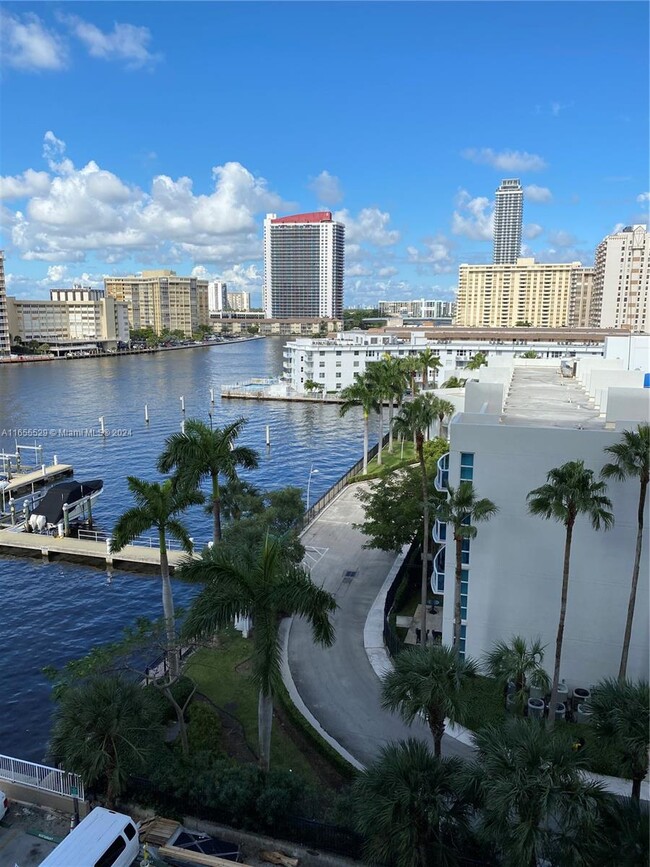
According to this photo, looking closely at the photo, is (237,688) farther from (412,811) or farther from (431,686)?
(412,811)

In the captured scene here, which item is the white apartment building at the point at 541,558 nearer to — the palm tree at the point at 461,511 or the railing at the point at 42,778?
the palm tree at the point at 461,511

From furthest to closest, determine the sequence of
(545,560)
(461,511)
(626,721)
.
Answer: (545,560) < (461,511) < (626,721)

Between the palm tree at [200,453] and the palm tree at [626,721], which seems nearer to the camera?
the palm tree at [626,721]

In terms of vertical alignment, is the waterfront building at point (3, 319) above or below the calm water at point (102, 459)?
above

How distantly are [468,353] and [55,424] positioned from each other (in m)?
67.2

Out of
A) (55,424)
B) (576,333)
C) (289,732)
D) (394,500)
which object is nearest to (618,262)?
(576,333)

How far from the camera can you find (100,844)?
49.4ft

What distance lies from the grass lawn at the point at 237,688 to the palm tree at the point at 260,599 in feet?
12.5

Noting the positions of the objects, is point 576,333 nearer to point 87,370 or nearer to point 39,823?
point 87,370

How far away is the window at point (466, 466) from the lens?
939 inches

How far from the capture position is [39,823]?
17609 mm

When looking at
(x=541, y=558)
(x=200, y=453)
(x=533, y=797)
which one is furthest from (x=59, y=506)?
(x=533, y=797)

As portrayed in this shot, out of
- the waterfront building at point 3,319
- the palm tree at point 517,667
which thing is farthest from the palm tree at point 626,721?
the waterfront building at point 3,319

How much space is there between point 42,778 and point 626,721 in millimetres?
15518
